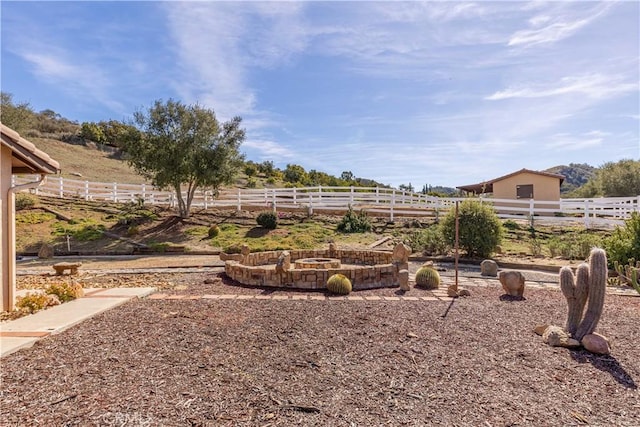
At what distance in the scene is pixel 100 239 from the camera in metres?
15.9

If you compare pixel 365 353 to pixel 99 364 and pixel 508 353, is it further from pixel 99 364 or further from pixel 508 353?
pixel 99 364

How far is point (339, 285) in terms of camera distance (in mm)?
6672

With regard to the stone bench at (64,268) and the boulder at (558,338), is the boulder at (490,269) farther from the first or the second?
the stone bench at (64,268)

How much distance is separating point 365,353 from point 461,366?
0.95 m

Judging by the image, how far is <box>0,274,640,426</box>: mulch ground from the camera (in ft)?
8.84

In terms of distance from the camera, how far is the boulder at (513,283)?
643 centimetres

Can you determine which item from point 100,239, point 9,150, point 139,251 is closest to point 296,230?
point 139,251

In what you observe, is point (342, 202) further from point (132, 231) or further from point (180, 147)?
point (132, 231)

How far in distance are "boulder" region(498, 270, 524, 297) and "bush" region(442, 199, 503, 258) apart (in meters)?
5.19

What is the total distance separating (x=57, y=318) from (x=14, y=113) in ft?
96.6

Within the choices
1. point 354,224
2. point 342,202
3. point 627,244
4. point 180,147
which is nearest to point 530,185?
point 342,202

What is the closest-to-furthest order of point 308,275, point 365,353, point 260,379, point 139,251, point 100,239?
1. point 260,379
2. point 365,353
3. point 308,275
4. point 139,251
5. point 100,239

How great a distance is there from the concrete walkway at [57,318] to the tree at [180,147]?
11.2 m

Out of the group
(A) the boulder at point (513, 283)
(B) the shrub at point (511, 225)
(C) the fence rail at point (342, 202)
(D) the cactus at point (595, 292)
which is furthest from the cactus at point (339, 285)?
(B) the shrub at point (511, 225)
